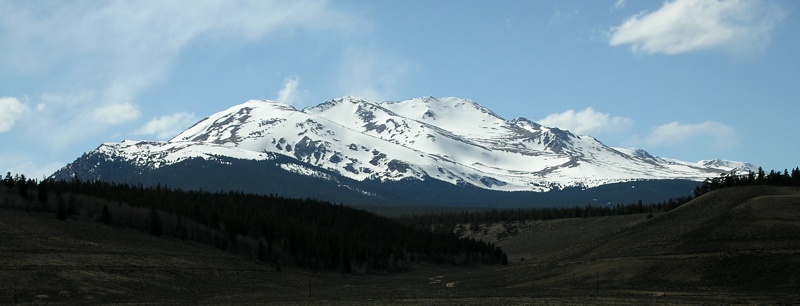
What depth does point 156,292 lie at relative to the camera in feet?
261

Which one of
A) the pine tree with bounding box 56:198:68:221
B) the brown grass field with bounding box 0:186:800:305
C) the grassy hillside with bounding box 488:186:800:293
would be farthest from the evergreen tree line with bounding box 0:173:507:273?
the grassy hillside with bounding box 488:186:800:293

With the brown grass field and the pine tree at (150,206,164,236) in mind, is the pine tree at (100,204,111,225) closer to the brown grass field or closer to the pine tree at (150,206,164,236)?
the brown grass field

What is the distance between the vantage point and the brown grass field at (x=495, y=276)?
238 feet

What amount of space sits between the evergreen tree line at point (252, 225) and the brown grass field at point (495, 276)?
13.2 ft

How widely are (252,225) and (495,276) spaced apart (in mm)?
38348

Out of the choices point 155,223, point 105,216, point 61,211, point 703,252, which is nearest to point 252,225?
point 155,223

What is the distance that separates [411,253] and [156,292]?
81400mm

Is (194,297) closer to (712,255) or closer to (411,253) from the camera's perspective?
(712,255)

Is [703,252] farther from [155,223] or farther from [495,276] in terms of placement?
[155,223]

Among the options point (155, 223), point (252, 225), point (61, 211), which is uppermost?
point (61, 211)

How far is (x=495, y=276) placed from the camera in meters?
113

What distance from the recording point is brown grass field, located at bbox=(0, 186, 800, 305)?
2862 inches

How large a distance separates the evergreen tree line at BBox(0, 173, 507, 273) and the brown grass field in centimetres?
403

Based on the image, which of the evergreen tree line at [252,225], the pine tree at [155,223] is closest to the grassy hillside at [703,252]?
the evergreen tree line at [252,225]
